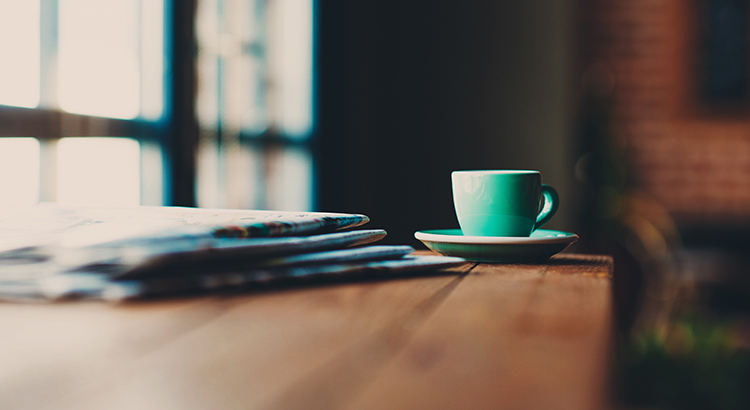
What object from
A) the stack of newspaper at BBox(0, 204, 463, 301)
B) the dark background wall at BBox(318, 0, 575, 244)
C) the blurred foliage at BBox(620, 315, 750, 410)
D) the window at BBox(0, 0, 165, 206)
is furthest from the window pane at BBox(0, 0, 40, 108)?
the blurred foliage at BBox(620, 315, 750, 410)

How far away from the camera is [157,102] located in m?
1.78

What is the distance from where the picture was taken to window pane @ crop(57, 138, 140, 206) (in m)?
1.49

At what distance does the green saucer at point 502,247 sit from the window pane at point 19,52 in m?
1.03

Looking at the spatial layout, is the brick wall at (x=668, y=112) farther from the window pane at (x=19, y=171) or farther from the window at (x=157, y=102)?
the window pane at (x=19, y=171)

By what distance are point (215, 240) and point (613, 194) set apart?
3.24 m

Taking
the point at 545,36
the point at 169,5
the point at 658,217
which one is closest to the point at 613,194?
the point at 658,217

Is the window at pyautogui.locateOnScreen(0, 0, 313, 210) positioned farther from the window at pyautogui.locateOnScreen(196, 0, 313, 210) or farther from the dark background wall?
the dark background wall

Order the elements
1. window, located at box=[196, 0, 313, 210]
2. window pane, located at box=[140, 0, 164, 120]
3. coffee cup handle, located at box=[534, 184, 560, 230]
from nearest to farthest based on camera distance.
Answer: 1. coffee cup handle, located at box=[534, 184, 560, 230]
2. window pane, located at box=[140, 0, 164, 120]
3. window, located at box=[196, 0, 313, 210]

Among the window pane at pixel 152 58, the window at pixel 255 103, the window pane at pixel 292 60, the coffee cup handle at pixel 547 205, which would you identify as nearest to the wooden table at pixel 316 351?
the coffee cup handle at pixel 547 205

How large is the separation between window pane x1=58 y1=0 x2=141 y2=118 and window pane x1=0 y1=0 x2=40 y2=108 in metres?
0.07

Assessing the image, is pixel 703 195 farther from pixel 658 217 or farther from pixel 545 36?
pixel 545 36

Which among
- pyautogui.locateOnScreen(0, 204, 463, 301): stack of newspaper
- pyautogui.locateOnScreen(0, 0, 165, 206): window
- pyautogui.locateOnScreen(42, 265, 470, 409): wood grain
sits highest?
pyautogui.locateOnScreen(0, 0, 165, 206): window

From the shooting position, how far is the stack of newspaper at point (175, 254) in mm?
470

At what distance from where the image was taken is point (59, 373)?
0.97ft
